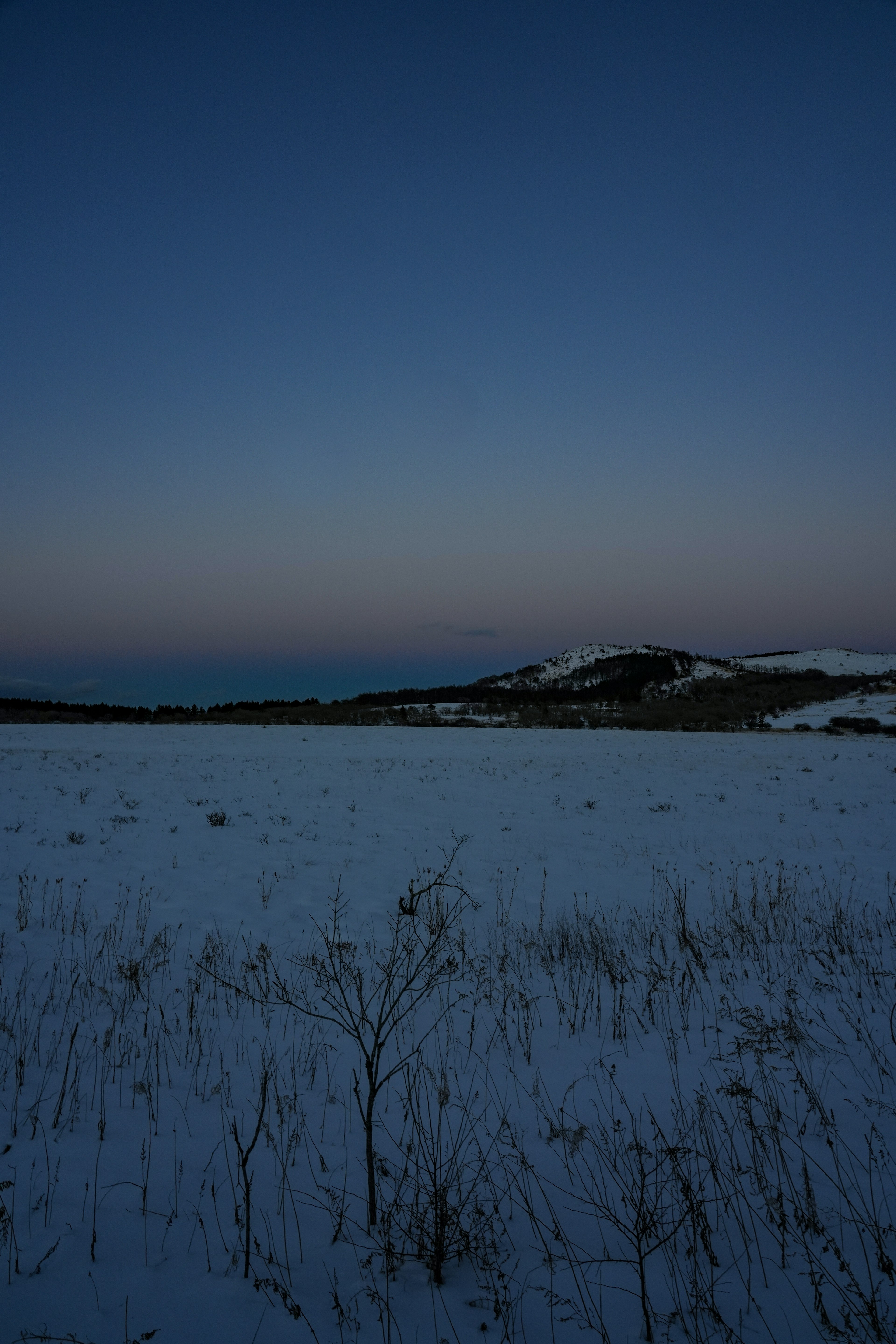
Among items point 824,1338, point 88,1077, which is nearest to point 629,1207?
point 824,1338

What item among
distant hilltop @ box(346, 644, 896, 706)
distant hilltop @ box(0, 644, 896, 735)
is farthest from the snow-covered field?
distant hilltop @ box(346, 644, 896, 706)

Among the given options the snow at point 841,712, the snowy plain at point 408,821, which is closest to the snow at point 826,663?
the snow at point 841,712

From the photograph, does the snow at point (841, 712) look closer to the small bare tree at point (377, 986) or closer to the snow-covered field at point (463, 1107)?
the snow-covered field at point (463, 1107)

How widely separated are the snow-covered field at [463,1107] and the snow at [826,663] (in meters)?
78.7

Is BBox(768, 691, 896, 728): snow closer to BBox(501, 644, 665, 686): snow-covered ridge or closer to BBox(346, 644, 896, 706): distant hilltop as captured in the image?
BBox(346, 644, 896, 706): distant hilltop

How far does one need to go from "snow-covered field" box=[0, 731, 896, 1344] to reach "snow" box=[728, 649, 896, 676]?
78730 millimetres

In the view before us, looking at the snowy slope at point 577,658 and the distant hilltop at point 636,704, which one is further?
the snowy slope at point 577,658

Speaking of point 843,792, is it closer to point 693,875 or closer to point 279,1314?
point 693,875

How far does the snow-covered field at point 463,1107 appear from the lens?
7.45ft

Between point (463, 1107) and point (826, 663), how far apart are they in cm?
9875

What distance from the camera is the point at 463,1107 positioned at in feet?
11.2

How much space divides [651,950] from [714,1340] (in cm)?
413

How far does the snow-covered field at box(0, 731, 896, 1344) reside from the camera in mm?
2270

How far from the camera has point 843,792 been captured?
16.1 m
